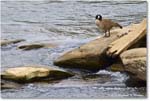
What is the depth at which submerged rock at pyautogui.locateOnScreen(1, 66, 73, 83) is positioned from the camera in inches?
92.4

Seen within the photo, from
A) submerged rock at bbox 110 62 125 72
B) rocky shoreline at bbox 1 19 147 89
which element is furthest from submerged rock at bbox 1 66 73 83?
submerged rock at bbox 110 62 125 72

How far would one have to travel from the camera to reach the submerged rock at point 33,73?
2.35 meters

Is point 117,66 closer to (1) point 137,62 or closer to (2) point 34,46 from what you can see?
(1) point 137,62

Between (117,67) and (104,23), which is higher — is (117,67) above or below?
below

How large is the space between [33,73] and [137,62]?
47cm

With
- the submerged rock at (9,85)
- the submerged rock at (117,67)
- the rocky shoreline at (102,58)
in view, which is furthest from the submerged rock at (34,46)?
the submerged rock at (117,67)

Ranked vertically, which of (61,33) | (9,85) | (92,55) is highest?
(61,33)

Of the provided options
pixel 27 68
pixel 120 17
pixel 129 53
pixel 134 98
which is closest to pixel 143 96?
pixel 134 98

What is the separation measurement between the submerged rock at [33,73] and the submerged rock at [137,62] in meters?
0.29

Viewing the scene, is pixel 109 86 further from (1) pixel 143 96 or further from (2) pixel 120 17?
(2) pixel 120 17

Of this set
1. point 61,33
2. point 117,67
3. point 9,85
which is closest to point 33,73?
point 9,85

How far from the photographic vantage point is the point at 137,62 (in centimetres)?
233

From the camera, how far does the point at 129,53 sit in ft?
7.66

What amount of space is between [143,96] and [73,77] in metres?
0.33
